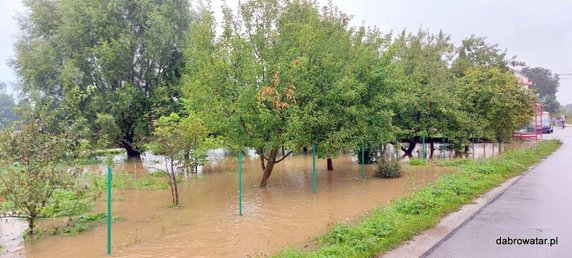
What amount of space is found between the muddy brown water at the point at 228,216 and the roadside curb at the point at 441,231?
5.03 ft

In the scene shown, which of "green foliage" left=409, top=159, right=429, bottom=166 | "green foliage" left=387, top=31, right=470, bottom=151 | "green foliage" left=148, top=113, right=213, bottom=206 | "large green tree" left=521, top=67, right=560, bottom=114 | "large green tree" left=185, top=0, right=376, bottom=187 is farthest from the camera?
"large green tree" left=521, top=67, right=560, bottom=114

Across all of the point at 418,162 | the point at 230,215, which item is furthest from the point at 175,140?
the point at 418,162

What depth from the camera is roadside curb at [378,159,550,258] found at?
6.34 metres

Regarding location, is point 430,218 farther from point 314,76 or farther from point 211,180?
point 211,180

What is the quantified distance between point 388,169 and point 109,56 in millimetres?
14389

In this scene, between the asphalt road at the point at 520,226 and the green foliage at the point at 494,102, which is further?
the green foliage at the point at 494,102

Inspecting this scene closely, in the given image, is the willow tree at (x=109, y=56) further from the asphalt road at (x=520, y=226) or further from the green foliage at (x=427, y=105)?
the asphalt road at (x=520, y=226)

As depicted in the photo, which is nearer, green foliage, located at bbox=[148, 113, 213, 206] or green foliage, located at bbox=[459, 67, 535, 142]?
green foliage, located at bbox=[148, 113, 213, 206]

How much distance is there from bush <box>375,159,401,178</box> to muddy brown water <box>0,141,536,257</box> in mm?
388

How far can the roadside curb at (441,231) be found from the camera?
250 inches

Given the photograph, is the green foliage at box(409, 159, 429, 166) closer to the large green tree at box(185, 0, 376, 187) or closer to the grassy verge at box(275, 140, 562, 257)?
the grassy verge at box(275, 140, 562, 257)

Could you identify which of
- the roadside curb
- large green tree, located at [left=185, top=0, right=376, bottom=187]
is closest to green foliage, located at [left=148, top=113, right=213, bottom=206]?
large green tree, located at [left=185, top=0, right=376, bottom=187]

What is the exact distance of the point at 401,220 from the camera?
7.61m

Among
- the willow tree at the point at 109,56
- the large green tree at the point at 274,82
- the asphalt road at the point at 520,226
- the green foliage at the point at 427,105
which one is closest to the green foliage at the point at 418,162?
the green foliage at the point at 427,105
